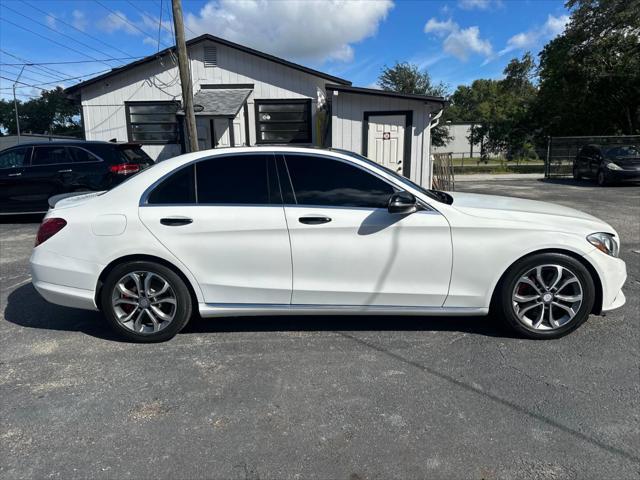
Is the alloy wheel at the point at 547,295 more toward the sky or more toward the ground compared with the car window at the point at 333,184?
more toward the ground

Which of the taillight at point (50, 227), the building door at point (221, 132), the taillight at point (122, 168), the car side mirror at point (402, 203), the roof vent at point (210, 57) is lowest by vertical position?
the taillight at point (50, 227)

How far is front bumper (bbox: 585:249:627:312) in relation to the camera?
11.5 ft

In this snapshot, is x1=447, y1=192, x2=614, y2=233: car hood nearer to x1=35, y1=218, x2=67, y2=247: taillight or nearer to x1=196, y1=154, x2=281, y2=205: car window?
x1=196, y1=154, x2=281, y2=205: car window

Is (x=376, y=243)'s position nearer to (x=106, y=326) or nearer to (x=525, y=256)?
(x=525, y=256)

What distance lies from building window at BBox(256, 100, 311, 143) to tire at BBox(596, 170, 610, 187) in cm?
1099

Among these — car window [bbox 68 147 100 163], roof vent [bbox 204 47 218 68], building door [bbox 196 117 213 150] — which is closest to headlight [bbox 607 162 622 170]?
building door [bbox 196 117 213 150]

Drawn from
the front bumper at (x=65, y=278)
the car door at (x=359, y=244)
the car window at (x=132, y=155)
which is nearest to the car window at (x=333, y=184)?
the car door at (x=359, y=244)

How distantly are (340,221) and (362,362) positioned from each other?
108cm

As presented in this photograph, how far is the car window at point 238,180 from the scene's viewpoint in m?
3.58

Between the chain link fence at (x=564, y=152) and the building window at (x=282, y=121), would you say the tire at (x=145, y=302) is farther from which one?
the chain link fence at (x=564, y=152)

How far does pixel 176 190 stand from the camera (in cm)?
361

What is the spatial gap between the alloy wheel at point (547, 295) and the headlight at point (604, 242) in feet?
1.00

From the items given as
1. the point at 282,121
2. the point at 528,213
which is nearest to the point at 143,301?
the point at 528,213

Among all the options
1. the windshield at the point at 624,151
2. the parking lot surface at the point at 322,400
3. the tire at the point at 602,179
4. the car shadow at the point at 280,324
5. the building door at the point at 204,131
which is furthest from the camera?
the windshield at the point at 624,151
